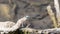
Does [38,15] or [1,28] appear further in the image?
[38,15]

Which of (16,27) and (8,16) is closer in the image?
(16,27)

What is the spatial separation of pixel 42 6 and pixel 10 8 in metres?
0.88

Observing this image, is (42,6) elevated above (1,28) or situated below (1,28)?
above

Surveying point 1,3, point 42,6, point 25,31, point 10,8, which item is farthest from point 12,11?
point 25,31

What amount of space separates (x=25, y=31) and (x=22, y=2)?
258 centimetres

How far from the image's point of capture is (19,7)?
489 centimetres

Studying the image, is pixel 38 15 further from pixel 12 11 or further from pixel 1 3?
pixel 1 3

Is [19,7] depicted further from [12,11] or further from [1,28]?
[1,28]

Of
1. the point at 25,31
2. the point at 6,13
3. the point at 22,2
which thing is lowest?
the point at 25,31

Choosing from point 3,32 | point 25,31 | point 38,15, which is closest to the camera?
point 3,32

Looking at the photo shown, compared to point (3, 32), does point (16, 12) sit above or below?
above

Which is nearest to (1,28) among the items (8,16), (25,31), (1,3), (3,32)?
(3,32)

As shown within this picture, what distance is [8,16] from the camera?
4719 millimetres

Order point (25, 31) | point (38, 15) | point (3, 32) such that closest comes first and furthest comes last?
point (3, 32) < point (25, 31) < point (38, 15)
